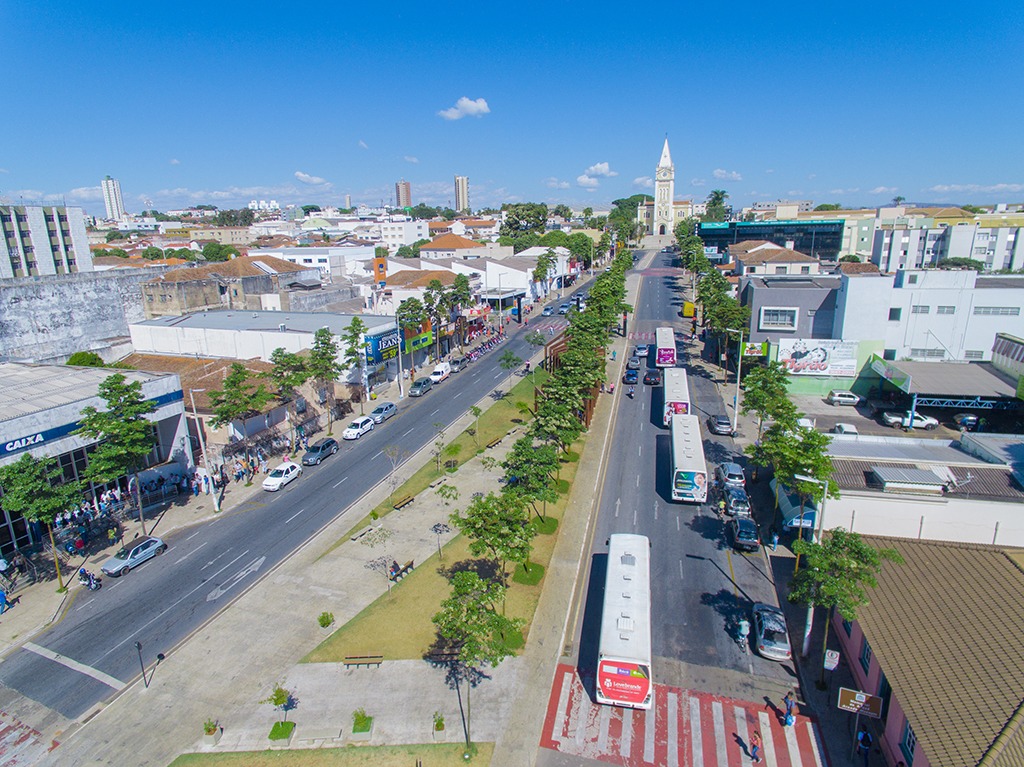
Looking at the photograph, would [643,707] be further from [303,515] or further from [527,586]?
→ [303,515]

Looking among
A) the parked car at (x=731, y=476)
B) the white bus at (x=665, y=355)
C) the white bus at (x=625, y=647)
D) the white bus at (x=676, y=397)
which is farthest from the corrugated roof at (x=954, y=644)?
the white bus at (x=665, y=355)

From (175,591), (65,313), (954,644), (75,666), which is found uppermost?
(65,313)

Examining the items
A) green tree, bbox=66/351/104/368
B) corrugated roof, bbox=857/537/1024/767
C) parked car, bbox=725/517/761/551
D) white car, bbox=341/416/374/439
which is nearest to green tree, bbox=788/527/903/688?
corrugated roof, bbox=857/537/1024/767

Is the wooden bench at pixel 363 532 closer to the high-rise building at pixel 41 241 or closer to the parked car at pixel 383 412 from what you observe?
the parked car at pixel 383 412

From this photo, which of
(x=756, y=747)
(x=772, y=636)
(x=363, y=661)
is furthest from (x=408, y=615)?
(x=772, y=636)

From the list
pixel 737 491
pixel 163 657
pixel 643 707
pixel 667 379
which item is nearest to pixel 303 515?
pixel 163 657

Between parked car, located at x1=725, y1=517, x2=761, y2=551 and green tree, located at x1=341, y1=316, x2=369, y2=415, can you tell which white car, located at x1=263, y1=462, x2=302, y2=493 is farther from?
parked car, located at x1=725, y1=517, x2=761, y2=551

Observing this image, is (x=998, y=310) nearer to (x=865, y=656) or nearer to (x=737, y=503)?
(x=737, y=503)
